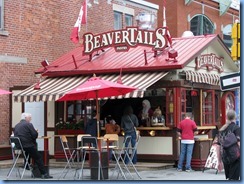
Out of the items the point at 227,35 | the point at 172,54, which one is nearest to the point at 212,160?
the point at 172,54

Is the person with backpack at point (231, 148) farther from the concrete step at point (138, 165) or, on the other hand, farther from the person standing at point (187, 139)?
the concrete step at point (138, 165)

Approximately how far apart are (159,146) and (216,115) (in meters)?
3.34

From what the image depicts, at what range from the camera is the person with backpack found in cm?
1026

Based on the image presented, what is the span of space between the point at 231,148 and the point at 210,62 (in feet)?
26.2

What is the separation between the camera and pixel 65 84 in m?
17.4

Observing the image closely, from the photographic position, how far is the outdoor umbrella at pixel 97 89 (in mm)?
12984

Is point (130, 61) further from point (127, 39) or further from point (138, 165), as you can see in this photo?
point (138, 165)

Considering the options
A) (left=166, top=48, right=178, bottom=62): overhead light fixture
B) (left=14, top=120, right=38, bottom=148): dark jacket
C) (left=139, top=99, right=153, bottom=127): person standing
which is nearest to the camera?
(left=14, top=120, right=38, bottom=148): dark jacket


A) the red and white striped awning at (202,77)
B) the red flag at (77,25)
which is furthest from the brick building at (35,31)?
Answer: the red and white striped awning at (202,77)

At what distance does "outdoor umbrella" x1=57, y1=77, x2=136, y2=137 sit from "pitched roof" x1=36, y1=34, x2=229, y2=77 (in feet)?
7.68

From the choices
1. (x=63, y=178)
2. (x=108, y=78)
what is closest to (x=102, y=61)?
(x=108, y=78)

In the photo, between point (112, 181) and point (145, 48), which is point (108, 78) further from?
point (112, 181)

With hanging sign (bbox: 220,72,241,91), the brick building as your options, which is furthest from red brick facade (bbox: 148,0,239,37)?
hanging sign (bbox: 220,72,241,91)

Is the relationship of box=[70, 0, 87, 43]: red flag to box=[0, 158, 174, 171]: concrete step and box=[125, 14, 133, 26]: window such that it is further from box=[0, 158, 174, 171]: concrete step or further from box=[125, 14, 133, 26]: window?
box=[125, 14, 133, 26]: window
